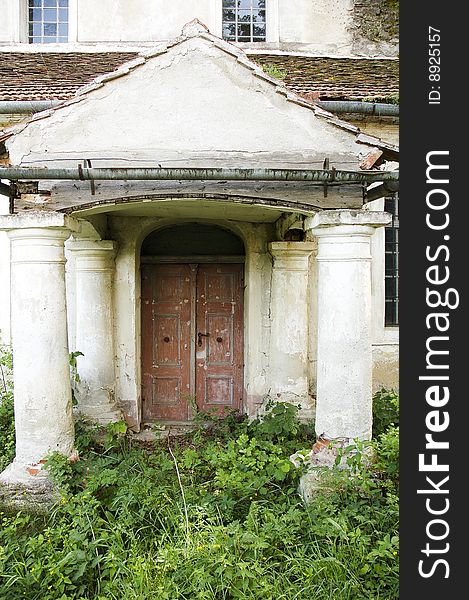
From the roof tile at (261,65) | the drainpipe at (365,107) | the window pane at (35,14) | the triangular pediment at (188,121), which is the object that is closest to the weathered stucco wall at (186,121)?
the triangular pediment at (188,121)

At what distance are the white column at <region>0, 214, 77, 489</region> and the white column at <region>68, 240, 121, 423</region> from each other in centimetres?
220

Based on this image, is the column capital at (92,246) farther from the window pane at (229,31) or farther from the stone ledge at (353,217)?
the window pane at (229,31)

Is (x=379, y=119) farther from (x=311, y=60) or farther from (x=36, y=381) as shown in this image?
(x=36, y=381)

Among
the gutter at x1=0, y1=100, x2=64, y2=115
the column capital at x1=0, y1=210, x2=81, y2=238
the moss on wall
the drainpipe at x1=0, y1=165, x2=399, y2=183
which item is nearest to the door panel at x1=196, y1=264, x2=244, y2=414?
the gutter at x1=0, y1=100, x2=64, y2=115

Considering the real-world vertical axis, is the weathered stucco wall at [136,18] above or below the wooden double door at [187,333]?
above

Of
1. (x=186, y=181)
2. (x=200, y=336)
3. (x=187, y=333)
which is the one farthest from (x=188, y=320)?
(x=186, y=181)

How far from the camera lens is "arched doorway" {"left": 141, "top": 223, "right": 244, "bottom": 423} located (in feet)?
26.7

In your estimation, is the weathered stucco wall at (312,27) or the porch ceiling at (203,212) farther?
the weathered stucco wall at (312,27)

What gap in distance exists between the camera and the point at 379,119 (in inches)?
303

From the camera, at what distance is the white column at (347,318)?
4.96m

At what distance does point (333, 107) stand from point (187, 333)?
3.77m

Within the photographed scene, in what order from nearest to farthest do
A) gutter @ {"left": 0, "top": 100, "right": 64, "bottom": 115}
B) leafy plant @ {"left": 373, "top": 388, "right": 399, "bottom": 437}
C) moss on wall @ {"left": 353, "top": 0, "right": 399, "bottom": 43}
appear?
leafy plant @ {"left": 373, "top": 388, "right": 399, "bottom": 437}
gutter @ {"left": 0, "top": 100, "right": 64, "bottom": 115}
moss on wall @ {"left": 353, "top": 0, "right": 399, "bottom": 43}

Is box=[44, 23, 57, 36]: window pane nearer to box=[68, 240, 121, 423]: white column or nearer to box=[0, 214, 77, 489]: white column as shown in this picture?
box=[68, 240, 121, 423]: white column

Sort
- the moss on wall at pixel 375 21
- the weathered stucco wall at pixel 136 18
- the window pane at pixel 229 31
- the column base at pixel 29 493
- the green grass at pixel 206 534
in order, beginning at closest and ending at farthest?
1. the green grass at pixel 206 534
2. the column base at pixel 29 493
3. the weathered stucco wall at pixel 136 18
4. the moss on wall at pixel 375 21
5. the window pane at pixel 229 31
